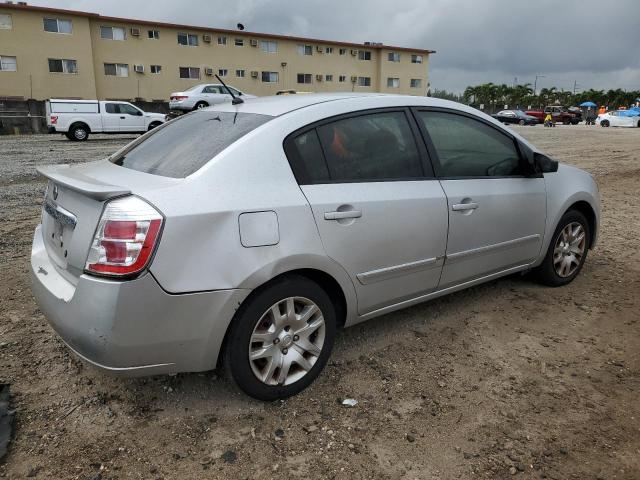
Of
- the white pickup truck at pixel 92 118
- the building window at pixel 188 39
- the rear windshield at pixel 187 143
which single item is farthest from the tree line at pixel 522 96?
the rear windshield at pixel 187 143

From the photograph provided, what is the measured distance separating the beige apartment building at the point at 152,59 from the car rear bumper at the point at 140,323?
28.1 metres

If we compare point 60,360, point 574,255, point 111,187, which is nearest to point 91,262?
point 111,187

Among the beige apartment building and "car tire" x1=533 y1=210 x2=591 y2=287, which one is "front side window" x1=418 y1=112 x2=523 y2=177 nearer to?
"car tire" x1=533 y1=210 x2=591 y2=287

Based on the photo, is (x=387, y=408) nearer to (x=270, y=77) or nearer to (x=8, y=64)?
(x=8, y=64)

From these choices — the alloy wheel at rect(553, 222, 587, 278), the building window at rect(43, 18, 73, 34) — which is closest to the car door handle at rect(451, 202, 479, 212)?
the alloy wheel at rect(553, 222, 587, 278)

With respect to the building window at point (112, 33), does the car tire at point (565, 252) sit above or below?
below

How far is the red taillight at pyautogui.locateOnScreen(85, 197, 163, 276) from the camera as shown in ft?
7.53

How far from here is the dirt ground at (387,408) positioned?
2.39 m

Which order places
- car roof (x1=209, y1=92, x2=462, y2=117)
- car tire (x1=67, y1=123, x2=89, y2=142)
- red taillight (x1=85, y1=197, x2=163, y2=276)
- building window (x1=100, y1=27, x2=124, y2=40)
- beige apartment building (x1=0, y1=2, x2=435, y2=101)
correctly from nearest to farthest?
red taillight (x1=85, y1=197, x2=163, y2=276), car roof (x1=209, y1=92, x2=462, y2=117), car tire (x1=67, y1=123, x2=89, y2=142), beige apartment building (x1=0, y1=2, x2=435, y2=101), building window (x1=100, y1=27, x2=124, y2=40)

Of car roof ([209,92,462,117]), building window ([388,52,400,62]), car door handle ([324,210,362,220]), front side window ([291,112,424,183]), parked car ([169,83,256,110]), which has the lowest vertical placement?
car door handle ([324,210,362,220])

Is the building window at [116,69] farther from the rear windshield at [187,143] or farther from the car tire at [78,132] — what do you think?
the rear windshield at [187,143]

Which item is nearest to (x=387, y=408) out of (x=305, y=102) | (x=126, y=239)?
(x=126, y=239)

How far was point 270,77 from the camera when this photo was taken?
143 feet

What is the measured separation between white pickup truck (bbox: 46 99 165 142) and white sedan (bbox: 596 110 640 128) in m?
35.8
